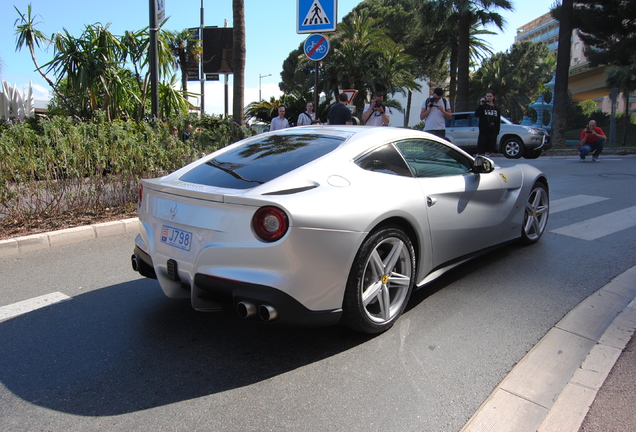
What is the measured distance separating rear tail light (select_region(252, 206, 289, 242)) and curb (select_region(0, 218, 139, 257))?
381cm

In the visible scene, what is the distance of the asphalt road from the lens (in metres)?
2.47

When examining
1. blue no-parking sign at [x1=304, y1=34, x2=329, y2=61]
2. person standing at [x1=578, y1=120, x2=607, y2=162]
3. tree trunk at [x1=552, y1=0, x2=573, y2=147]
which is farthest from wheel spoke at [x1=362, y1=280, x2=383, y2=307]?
tree trunk at [x1=552, y1=0, x2=573, y2=147]

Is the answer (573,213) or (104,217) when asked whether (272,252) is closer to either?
(104,217)

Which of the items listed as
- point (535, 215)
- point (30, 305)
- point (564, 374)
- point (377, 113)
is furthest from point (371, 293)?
point (377, 113)

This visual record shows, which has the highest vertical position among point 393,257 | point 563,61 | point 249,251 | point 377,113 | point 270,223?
point 563,61

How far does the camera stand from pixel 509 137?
16.9 metres

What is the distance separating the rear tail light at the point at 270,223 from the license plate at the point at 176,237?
0.49 meters

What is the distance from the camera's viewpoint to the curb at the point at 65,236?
5273 millimetres

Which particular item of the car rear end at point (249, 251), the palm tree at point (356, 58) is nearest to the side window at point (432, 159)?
the car rear end at point (249, 251)

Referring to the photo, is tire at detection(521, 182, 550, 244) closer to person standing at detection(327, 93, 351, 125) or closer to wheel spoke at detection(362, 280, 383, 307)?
wheel spoke at detection(362, 280, 383, 307)

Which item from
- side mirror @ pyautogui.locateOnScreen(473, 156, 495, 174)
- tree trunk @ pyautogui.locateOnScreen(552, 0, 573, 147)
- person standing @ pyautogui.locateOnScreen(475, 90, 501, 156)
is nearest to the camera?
side mirror @ pyautogui.locateOnScreen(473, 156, 495, 174)

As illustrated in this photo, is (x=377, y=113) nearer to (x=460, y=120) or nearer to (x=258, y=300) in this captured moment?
(x=258, y=300)

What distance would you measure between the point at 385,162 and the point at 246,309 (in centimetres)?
154

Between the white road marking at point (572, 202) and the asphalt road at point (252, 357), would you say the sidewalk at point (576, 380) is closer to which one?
the asphalt road at point (252, 357)
